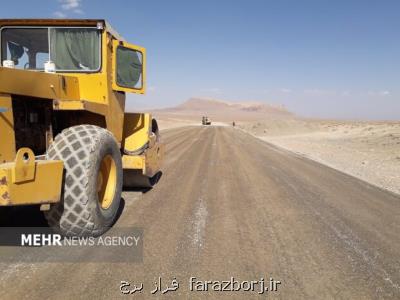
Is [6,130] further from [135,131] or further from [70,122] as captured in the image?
[135,131]

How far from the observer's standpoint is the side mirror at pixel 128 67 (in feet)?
20.2

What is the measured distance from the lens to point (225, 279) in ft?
12.3

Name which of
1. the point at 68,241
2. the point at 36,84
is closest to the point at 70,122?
the point at 36,84

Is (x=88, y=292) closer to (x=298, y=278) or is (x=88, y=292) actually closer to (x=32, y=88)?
(x=298, y=278)

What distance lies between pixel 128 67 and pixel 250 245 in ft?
12.6

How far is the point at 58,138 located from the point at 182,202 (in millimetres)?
2969

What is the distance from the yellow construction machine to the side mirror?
0.02 meters

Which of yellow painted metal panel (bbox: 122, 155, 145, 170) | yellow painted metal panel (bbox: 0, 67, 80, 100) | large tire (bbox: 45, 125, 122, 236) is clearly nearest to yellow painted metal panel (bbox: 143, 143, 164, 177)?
yellow painted metal panel (bbox: 122, 155, 145, 170)

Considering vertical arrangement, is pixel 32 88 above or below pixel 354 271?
above

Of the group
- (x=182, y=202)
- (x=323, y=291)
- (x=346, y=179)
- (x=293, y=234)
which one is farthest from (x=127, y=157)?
(x=346, y=179)

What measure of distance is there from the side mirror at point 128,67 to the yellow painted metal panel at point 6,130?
238cm

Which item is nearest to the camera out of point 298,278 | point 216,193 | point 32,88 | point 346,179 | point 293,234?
point 298,278

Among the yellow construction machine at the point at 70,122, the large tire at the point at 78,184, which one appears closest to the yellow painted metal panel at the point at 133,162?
the yellow construction machine at the point at 70,122

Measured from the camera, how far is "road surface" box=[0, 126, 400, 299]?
3.55 metres
